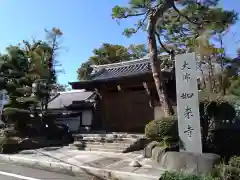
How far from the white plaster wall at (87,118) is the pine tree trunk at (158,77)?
37.3 feet

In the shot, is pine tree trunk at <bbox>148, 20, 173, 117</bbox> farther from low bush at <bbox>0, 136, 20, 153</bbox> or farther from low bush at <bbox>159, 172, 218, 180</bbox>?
low bush at <bbox>0, 136, 20, 153</bbox>

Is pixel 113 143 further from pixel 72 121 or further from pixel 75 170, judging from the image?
pixel 72 121

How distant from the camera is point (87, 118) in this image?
2230 centimetres

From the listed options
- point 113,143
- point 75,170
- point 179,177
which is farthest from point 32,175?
point 113,143

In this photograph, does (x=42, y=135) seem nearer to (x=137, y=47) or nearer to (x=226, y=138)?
(x=226, y=138)

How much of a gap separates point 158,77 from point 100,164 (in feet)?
13.9

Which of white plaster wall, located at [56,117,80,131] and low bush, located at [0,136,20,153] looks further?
white plaster wall, located at [56,117,80,131]

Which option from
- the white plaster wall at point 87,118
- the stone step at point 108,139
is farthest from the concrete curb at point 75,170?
the white plaster wall at point 87,118

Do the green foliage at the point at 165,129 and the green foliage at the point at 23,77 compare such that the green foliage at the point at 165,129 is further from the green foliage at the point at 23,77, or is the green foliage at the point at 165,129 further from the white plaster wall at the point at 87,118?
the white plaster wall at the point at 87,118

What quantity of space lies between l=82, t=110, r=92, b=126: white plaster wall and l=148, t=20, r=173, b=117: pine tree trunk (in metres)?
11.4

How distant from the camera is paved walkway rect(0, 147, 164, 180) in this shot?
848 cm

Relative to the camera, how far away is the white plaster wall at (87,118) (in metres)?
22.1

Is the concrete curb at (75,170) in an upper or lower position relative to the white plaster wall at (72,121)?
lower

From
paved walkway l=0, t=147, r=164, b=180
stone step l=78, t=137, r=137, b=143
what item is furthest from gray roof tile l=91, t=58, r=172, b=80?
paved walkway l=0, t=147, r=164, b=180
